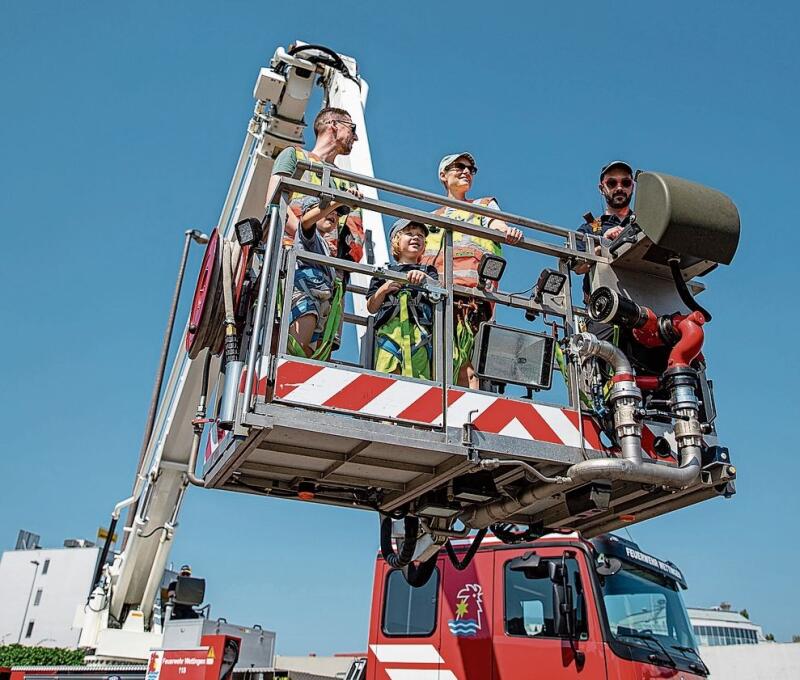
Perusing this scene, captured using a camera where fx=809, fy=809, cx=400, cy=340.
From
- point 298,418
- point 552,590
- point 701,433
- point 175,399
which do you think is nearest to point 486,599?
point 552,590

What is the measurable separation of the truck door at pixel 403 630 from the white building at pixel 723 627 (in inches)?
1553

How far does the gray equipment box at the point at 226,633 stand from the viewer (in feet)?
27.0

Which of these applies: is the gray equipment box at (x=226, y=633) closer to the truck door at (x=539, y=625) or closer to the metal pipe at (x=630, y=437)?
the truck door at (x=539, y=625)

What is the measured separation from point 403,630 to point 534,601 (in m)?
1.36

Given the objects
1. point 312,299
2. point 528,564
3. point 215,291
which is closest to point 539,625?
point 528,564

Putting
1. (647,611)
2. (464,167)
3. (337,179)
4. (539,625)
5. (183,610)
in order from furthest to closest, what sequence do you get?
(183,610) < (647,611) < (539,625) < (464,167) < (337,179)

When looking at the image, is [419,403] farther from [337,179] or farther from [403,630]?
[403,630]

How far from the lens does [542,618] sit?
20.9 feet

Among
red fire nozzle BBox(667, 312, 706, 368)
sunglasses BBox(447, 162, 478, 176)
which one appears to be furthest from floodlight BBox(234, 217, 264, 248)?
red fire nozzle BBox(667, 312, 706, 368)

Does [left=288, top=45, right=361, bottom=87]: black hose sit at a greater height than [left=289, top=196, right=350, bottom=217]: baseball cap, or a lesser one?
greater

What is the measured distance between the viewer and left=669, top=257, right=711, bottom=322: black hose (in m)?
4.47

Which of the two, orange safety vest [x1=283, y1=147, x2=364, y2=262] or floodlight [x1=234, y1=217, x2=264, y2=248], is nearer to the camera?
floodlight [x1=234, y1=217, x2=264, y2=248]

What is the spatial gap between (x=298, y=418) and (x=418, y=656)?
401 centimetres

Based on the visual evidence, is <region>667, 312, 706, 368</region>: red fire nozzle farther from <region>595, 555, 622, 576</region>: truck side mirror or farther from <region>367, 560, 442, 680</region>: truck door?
<region>367, 560, 442, 680</region>: truck door
